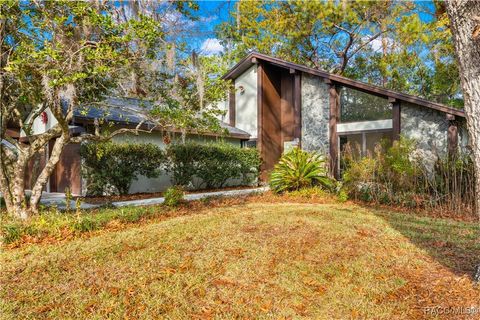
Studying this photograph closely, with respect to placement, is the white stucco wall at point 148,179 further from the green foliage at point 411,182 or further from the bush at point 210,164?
the green foliage at point 411,182

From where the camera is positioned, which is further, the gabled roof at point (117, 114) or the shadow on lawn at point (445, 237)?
the gabled roof at point (117, 114)

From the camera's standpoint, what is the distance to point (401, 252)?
4398 millimetres

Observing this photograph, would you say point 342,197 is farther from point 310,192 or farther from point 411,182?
point 411,182

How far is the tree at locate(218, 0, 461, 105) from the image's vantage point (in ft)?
57.7

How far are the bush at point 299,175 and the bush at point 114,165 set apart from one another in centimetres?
443

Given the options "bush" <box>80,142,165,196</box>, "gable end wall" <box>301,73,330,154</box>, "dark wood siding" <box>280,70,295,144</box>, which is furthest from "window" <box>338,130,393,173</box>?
"bush" <box>80,142,165,196</box>

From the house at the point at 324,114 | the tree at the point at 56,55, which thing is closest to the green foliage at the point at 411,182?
the house at the point at 324,114

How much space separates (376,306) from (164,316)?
1902mm

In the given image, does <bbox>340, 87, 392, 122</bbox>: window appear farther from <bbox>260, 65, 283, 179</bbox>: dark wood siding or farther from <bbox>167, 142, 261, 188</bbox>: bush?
<bbox>167, 142, 261, 188</bbox>: bush

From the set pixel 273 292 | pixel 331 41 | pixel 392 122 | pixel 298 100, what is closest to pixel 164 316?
pixel 273 292

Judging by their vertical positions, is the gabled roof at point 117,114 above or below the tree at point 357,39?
below

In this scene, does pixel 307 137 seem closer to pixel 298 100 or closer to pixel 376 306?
pixel 298 100

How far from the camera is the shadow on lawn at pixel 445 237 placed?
13.2ft

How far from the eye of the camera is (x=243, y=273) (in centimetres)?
359
